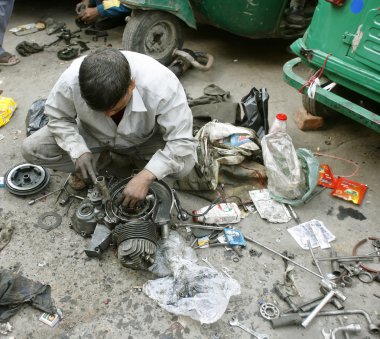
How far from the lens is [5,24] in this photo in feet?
14.5

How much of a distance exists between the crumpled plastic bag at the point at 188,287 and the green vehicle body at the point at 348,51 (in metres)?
1.65

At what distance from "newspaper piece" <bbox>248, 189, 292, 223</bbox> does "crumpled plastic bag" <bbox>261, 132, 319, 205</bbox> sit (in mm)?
48

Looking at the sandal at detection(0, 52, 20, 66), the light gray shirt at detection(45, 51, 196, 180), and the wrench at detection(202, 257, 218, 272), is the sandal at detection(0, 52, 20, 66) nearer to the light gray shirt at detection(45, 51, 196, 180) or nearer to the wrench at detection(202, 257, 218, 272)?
the light gray shirt at detection(45, 51, 196, 180)

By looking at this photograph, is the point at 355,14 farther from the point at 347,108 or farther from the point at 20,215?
the point at 20,215

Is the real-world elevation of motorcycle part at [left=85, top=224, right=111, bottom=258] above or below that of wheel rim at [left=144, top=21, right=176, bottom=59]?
below

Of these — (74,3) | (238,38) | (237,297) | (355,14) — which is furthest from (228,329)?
(74,3)

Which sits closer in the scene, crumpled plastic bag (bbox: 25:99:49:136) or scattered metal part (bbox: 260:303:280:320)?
scattered metal part (bbox: 260:303:280:320)

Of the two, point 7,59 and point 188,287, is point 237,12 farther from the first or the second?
point 188,287

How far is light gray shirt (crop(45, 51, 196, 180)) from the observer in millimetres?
2246

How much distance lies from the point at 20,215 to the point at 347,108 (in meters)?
2.72

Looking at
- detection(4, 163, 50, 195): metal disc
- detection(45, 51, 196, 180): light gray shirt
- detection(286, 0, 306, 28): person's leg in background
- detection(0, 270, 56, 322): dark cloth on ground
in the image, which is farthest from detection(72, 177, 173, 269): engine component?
detection(286, 0, 306, 28): person's leg in background

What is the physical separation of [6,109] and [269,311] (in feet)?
10.5

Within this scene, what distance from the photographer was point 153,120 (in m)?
2.41

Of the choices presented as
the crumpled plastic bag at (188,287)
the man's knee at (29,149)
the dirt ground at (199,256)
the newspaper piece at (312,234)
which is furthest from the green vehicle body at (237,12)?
the crumpled plastic bag at (188,287)
